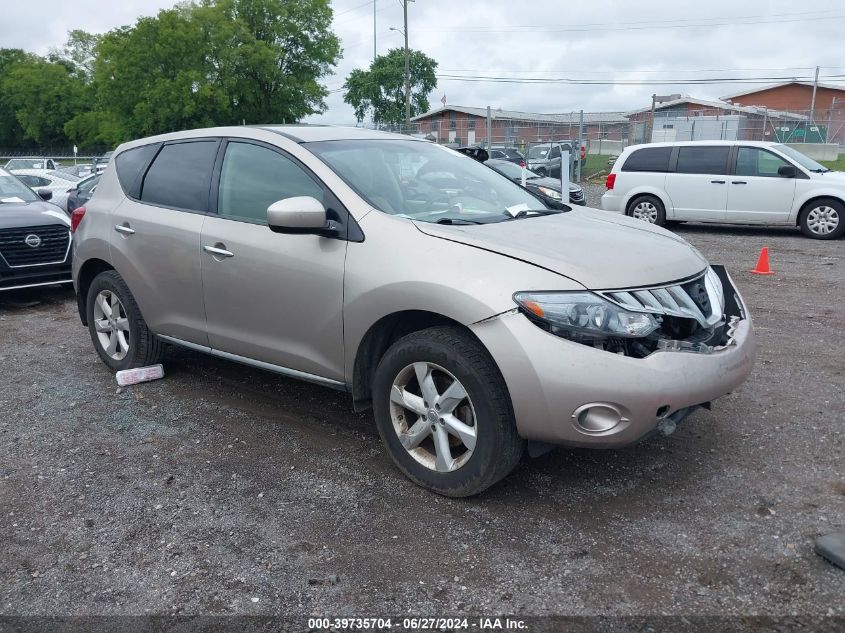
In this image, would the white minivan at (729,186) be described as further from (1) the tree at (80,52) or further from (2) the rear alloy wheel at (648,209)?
(1) the tree at (80,52)

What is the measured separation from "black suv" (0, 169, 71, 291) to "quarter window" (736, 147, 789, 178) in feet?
34.4

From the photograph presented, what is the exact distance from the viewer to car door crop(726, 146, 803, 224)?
12.5 metres

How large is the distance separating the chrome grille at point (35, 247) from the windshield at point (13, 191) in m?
0.90

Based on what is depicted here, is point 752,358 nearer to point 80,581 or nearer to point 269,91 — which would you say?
point 80,581

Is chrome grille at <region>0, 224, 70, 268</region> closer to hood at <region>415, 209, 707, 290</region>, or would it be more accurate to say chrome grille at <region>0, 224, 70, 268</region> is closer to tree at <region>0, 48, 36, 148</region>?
hood at <region>415, 209, 707, 290</region>

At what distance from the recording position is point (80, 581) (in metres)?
2.97

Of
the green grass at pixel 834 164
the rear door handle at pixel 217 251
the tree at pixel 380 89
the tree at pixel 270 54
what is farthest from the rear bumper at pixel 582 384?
the tree at pixel 380 89

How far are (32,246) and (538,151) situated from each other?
68.8 ft

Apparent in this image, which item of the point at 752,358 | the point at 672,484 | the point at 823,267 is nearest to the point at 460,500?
the point at 672,484

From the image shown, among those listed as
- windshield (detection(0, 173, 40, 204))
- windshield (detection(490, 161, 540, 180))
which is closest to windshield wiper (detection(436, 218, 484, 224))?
windshield (detection(0, 173, 40, 204))

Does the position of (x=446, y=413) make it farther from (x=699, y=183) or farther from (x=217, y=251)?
(x=699, y=183)

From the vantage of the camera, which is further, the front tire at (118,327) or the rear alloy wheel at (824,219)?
the rear alloy wheel at (824,219)

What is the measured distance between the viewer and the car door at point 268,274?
3.84 m

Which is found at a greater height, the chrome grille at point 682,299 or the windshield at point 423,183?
the windshield at point 423,183
